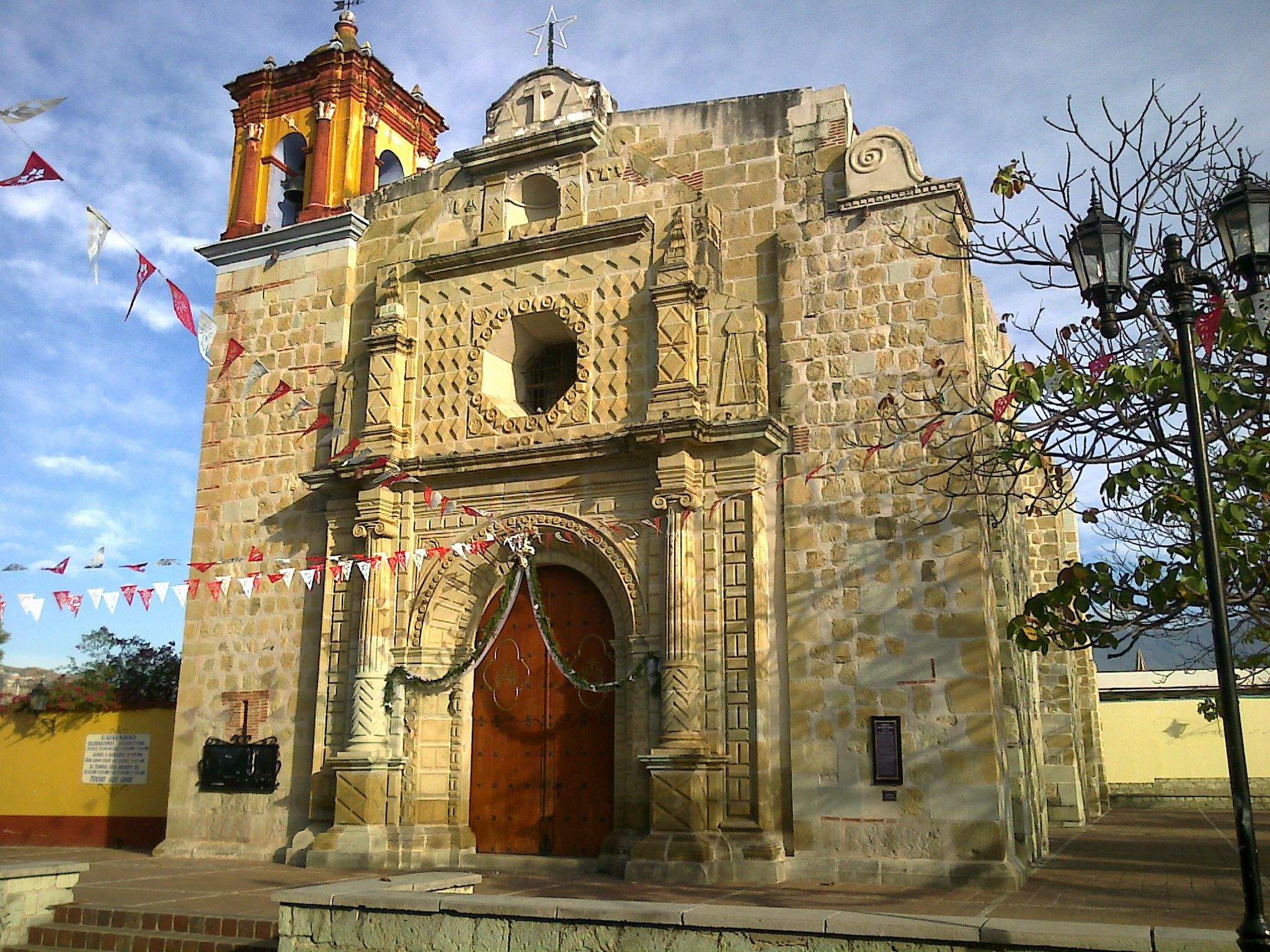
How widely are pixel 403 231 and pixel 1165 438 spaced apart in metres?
9.23

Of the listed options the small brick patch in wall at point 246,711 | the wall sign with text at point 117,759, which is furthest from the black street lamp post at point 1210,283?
the wall sign with text at point 117,759

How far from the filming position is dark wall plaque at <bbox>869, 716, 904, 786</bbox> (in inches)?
387

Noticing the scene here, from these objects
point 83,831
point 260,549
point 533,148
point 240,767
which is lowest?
point 83,831

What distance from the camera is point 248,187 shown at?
14.9m

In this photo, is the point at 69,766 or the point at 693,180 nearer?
the point at 693,180

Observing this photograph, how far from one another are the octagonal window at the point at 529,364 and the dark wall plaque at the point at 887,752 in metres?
4.95

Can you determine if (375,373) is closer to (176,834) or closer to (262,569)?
(262,569)

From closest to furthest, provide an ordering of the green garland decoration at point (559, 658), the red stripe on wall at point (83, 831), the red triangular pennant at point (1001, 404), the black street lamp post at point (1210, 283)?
the black street lamp post at point (1210, 283)
the red triangular pennant at point (1001, 404)
the green garland decoration at point (559, 658)
the red stripe on wall at point (83, 831)

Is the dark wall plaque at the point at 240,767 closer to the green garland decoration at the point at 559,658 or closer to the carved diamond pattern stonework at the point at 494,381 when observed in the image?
the green garland decoration at the point at 559,658

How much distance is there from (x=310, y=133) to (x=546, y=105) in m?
3.63

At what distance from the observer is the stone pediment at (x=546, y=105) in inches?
505

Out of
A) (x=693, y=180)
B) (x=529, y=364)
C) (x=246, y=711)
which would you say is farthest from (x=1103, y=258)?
(x=246, y=711)

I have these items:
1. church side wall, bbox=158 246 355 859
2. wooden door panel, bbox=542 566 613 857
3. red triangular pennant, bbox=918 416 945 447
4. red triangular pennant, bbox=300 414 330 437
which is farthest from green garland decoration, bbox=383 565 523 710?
red triangular pennant, bbox=918 416 945 447

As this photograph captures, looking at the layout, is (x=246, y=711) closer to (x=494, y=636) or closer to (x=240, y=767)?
(x=240, y=767)
